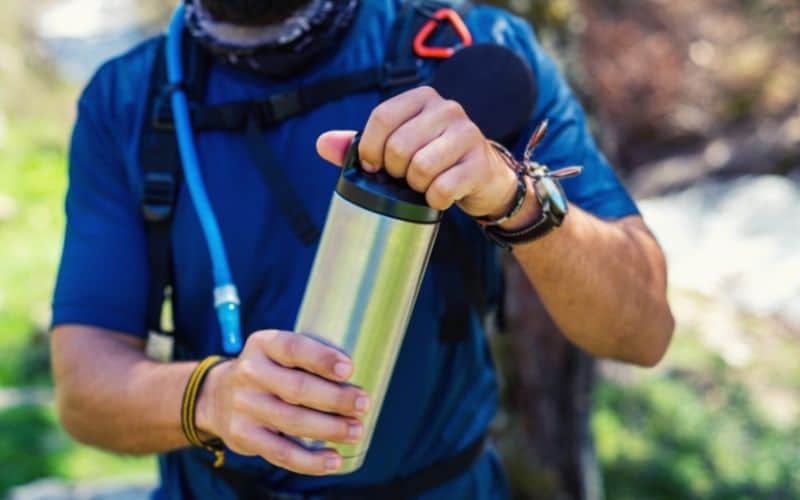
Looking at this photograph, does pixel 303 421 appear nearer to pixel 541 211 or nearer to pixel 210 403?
pixel 210 403

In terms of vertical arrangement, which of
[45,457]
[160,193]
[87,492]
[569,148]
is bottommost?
[45,457]

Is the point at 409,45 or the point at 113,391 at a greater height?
the point at 409,45

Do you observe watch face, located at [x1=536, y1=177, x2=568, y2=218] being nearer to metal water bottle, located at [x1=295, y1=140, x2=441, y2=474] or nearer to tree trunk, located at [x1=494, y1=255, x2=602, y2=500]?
metal water bottle, located at [x1=295, y1=140, x2=441, y2=474]

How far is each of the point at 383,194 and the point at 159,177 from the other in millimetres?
586

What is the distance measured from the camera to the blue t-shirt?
60.9 inches

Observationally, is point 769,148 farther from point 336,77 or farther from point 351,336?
point 351,336

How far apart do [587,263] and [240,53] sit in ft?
1.89

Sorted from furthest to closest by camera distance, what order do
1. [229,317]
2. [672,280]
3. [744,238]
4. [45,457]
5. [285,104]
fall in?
[672,280]
[744,238]
[45,457]
[285,104]
[229,317]

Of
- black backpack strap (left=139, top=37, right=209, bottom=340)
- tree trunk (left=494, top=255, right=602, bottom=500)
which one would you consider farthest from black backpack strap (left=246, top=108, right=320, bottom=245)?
tree trunk (left=494, top=255, right=602, bottom=500)

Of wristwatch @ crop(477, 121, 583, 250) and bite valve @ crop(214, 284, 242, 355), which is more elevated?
wristwatch @ crop(477, 121, 583, 250)

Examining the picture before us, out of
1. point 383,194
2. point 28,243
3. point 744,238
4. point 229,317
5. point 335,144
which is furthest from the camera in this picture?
point 28,243

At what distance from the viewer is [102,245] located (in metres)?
1.55

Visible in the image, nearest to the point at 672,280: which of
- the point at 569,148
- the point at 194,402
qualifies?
the point at 569,148

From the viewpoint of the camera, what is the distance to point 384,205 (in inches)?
40.7
